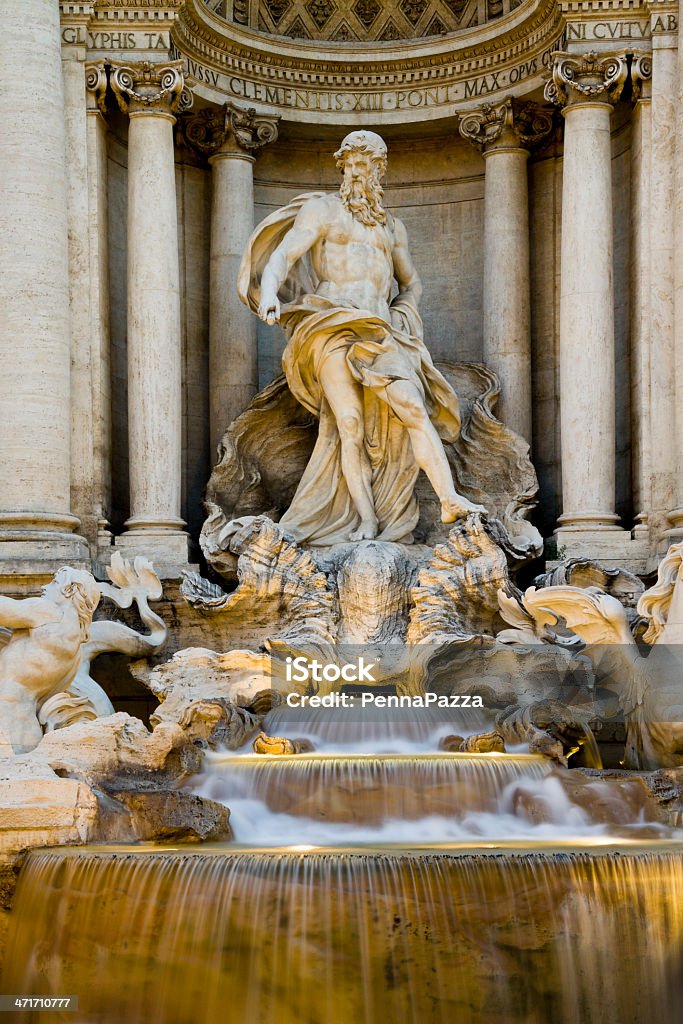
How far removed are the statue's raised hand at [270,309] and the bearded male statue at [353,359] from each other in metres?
0.16

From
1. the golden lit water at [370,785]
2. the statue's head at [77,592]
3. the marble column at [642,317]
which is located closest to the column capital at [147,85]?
the marble column at [642,317]

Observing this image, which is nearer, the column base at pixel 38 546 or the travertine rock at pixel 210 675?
the travertine rock at pixel 210 675

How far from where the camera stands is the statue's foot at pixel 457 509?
48.0ft

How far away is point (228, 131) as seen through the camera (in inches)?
659

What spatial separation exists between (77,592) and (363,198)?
490cm

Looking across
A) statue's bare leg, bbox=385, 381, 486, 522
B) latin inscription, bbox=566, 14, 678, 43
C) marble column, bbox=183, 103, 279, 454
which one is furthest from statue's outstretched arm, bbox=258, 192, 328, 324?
latin inscription, bbox=566, 14, 678, 43

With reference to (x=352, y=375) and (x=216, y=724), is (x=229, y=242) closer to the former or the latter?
(x=352, y=375)

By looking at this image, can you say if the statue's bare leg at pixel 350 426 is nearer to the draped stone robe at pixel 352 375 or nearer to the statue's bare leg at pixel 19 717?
the draped stone robe at pixel 352 375

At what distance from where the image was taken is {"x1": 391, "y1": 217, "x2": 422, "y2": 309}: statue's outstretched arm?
15766 millimetres

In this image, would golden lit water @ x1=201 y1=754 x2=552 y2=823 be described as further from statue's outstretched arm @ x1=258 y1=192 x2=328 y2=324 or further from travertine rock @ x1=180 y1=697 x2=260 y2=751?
statue's outstretched arm @ x1=258 y1=192 x2=328 y2=324

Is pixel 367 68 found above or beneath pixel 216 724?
above

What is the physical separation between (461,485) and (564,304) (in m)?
1.86

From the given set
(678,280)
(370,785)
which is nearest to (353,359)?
(678,280)

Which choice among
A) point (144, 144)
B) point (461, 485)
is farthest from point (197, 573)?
point (144, 144)
